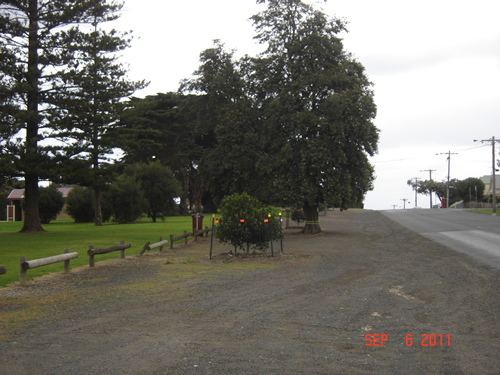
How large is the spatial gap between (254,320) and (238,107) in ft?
83.1

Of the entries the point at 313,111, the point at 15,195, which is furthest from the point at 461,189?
the point at 313,111

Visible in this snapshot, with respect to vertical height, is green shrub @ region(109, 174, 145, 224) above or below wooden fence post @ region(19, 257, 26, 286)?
above

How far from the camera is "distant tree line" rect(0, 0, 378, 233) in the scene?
30406 millimetres

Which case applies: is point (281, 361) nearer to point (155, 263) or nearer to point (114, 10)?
point (155, 263)

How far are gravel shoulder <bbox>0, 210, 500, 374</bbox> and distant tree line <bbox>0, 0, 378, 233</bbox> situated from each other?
15337mm

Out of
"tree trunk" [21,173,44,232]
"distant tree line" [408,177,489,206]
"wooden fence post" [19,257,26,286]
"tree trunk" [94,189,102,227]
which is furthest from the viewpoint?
"distant tree line" [408,177,489,206]

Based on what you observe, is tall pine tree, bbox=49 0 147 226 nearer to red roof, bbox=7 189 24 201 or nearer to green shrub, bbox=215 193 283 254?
green shrub, bbox=215 193 283 254

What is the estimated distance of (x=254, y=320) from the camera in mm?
8477

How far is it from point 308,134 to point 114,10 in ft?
47.4

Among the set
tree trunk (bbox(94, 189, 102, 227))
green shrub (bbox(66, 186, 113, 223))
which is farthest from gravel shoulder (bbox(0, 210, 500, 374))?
green shrub (bbox(66, 186, 113, 223))

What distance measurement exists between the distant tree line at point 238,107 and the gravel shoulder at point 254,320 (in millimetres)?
15337

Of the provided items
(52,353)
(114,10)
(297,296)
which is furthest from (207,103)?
(52,353)

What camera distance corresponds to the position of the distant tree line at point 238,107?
30.4 m

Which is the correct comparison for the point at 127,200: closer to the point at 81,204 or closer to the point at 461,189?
the point at 81,204
